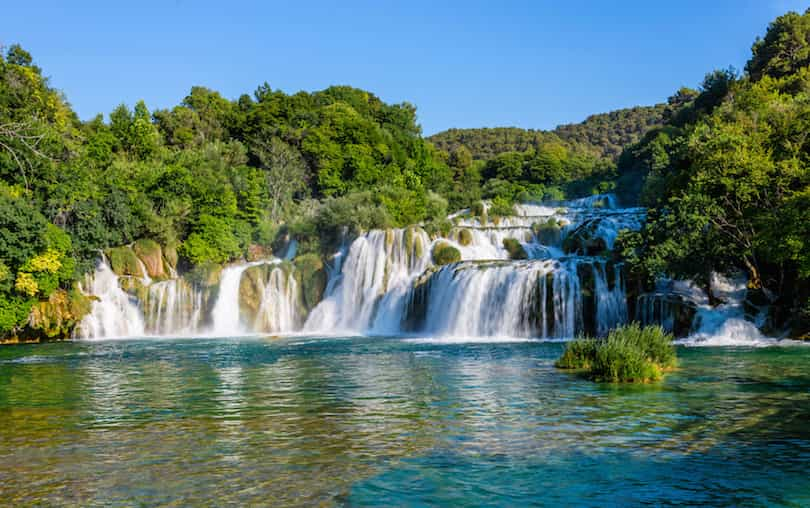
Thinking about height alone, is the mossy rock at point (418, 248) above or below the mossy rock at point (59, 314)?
above

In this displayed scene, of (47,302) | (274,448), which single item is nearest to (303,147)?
(47,302)

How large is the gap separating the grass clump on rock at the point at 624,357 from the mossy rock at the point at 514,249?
24.3 meters

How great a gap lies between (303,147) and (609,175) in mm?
46039

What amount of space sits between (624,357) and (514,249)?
27.7m

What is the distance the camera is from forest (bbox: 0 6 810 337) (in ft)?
93.1

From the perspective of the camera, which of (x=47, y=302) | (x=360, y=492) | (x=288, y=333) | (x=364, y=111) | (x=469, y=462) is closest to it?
(x=360, y=492)

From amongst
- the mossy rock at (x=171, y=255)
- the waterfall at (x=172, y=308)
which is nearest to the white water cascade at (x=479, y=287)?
the waterfall at (x=172, y=308)

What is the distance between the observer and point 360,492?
8.20 meters

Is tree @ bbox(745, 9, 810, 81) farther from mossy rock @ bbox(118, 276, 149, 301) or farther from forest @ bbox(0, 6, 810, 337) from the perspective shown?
mossy rock @ bbox(118, 276, 149, 301)

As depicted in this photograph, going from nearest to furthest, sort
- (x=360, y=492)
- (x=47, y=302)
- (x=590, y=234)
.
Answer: (x=360, y=492) → (x=47, y=302) → (x=590, y=234)

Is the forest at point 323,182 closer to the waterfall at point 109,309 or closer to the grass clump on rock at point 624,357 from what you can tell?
the waterfall at point 109,309

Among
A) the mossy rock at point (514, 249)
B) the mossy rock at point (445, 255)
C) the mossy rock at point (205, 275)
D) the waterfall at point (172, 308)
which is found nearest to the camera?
the waterfall at point (172, 308)

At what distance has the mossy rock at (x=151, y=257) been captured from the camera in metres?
42.8

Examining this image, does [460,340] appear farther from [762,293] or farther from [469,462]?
[469,462]
